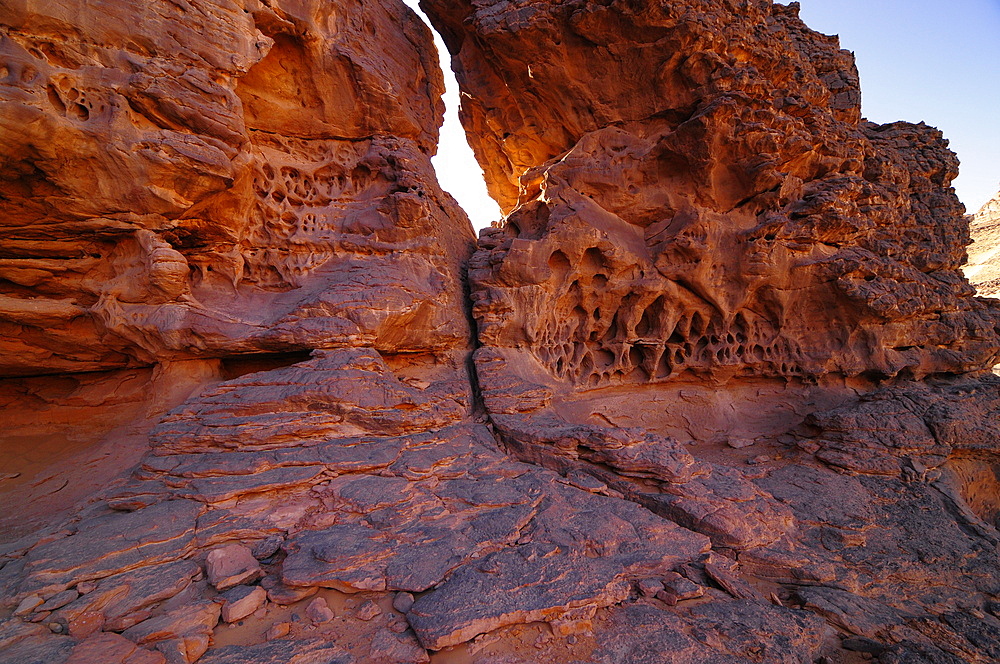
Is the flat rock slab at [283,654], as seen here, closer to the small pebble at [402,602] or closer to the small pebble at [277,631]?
the small pebble at [277,631]

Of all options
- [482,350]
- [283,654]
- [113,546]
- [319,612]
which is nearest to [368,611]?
[319,612]

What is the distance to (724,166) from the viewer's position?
8805mm

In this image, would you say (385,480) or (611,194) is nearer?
(385,480)

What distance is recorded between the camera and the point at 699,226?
855 cm

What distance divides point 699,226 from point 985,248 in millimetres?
24322

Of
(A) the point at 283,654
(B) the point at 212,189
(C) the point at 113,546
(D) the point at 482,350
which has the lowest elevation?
(A) the point at 283,654

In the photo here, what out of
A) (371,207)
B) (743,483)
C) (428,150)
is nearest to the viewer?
(743,483)

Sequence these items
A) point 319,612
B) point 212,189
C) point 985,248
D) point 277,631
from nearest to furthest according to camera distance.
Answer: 1. point 277,631
2. point 319,612
3. point 212,189
4. point 985,248

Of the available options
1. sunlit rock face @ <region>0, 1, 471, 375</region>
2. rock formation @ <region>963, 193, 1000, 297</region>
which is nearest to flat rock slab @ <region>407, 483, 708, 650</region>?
sunlit rock face @ <region>0, 1, 471, 375</region>

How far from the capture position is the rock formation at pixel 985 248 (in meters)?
19.2

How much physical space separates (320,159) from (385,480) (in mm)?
6405

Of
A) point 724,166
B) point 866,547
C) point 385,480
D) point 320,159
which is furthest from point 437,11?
point 866,547

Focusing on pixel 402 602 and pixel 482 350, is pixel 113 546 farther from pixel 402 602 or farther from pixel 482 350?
pixel 482 350

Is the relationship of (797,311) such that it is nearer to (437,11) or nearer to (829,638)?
(829,638)
